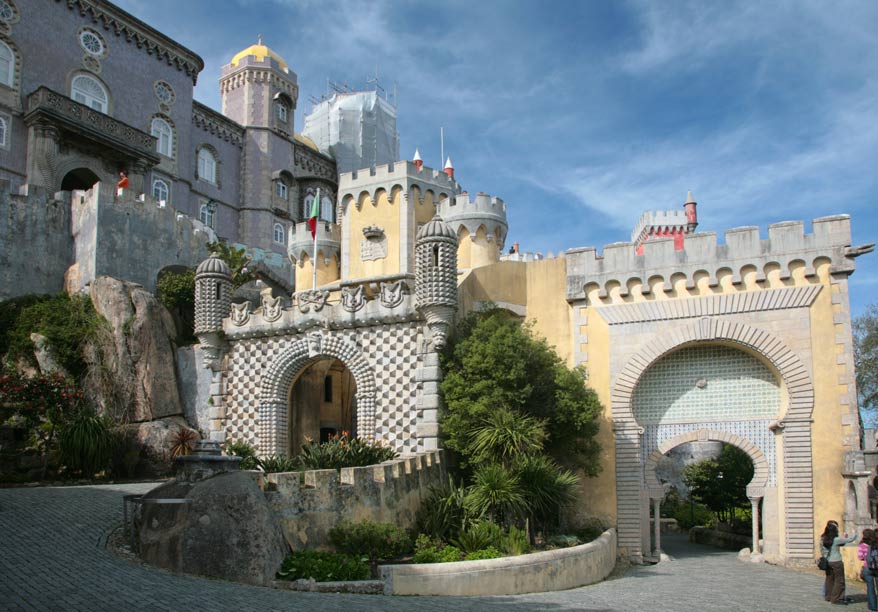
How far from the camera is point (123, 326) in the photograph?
25.4m

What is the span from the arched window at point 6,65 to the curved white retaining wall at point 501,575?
2953 cm

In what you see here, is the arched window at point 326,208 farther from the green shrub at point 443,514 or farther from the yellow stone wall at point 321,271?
the green shrub at point 443,514

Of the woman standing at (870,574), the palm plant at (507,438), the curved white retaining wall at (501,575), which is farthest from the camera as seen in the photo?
the palm plant at (507,438)

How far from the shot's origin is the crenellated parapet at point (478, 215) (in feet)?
93.7

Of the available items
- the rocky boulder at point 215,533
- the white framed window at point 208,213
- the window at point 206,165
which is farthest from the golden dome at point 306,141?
the rocky boulder at point 215,533

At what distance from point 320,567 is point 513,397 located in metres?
7.36

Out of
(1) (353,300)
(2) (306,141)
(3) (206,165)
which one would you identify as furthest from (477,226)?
(2) (306,141)

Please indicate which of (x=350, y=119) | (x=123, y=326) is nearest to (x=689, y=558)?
(x=123, y=326)

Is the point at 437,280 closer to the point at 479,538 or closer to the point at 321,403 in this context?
the point at 479,538

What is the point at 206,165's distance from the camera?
1743 inches

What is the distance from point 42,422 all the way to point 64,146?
16895 millimetres

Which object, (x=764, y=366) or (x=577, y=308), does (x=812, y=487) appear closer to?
(x=764, y=366)

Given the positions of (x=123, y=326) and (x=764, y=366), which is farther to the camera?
(x=123, y=326)

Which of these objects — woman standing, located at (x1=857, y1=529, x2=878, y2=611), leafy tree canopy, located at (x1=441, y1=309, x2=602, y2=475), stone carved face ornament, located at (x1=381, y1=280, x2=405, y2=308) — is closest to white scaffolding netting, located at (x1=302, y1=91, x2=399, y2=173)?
Answer: stone carved face ornament, located at (x1=381, y1=280, x2=405, y2=308)
